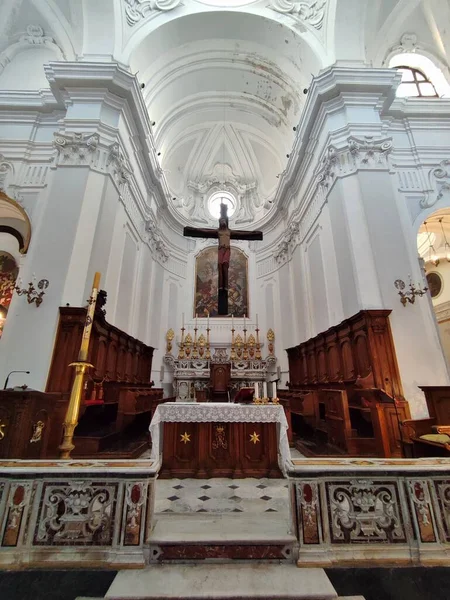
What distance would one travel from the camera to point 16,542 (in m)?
2.20

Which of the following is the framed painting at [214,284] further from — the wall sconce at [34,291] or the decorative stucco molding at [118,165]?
the wall sconce at [34,291]

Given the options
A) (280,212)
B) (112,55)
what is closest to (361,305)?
(280,212)

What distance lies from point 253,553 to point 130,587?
91 cm

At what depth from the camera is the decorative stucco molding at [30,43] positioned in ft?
30.0

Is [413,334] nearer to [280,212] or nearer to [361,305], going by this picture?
[361,305]

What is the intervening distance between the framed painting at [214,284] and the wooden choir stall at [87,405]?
17.2 ft

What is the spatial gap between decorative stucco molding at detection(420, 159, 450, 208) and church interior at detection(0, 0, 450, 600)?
91 millimetres

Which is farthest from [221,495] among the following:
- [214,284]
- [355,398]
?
[214,284]

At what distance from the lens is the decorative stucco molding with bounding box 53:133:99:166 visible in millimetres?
7113

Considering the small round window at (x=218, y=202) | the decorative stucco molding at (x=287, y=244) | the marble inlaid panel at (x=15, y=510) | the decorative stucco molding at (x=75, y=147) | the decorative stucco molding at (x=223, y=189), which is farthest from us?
the small round window at (x=218, y=202)

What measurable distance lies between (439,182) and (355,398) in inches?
244

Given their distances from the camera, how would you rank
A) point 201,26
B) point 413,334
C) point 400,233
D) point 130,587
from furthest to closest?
point 201,26 → point 400,233 → point 413,334 → point 130,587

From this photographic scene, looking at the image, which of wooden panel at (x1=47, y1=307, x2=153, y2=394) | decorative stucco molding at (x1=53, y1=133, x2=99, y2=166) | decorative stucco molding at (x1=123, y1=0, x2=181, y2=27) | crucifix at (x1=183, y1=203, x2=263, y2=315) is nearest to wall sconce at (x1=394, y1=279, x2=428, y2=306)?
crucifix at (x1=183, y1=203, x2=263, y2=315)

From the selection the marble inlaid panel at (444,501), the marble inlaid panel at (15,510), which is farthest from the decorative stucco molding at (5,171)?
the marble inlaid panel at (444,501)
